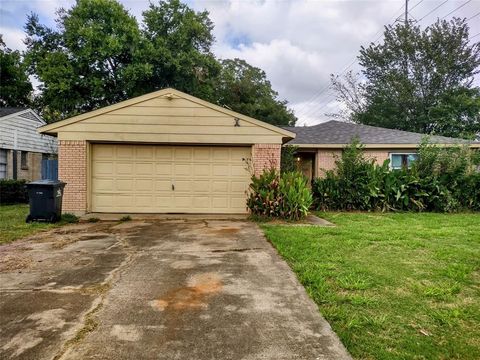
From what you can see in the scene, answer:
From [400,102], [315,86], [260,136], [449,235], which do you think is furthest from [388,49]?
[449,235]

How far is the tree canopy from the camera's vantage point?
21.8 m

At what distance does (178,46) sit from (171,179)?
50.8 feet

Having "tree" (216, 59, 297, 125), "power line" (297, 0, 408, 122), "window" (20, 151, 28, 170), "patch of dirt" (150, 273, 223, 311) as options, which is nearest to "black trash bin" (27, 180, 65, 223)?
"patch of dirt" (150, 273, 223, 311)

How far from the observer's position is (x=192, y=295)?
12.4 ft

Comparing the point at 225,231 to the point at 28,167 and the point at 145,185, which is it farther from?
the point at 28,167

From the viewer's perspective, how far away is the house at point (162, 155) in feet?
33.1

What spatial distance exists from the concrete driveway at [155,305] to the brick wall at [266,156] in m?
4.31

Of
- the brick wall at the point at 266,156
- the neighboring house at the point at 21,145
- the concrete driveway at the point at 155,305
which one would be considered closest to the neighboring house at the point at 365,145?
the brick wall at the point at 266,156

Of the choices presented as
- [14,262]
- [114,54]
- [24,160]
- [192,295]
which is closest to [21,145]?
[24,160]

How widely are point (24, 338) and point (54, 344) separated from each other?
28cm

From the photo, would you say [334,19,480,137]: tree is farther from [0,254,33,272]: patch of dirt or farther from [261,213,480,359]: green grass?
[0,254,33,272]: patch of dirt

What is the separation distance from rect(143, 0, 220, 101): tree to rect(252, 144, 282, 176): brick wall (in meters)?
14.2

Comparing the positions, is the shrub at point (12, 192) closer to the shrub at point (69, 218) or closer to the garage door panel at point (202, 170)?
the shrub at point (69, 218)

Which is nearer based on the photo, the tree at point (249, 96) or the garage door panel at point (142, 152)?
the garage door panel at point (142, 152)
